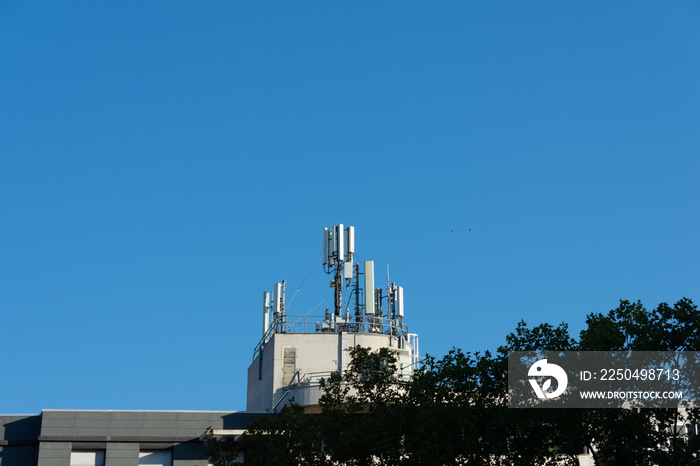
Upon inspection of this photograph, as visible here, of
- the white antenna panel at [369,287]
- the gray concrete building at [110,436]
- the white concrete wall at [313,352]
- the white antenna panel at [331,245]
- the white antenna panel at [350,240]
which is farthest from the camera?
the white antenna panel at [331,245]

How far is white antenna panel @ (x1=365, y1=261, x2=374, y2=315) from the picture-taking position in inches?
2387

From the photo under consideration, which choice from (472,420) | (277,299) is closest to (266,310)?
(277,299)

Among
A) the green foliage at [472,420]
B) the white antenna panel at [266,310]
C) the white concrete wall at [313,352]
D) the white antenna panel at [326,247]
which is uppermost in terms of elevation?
the white antenna panel at [326,247]

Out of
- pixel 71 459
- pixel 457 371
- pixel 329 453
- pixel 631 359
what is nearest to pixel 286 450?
pixel 329 453

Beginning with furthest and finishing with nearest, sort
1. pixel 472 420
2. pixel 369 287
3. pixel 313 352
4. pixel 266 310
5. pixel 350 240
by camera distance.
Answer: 1. pixel 266 310
2. pixel 350 240
3. pixel 369 287
4. pixel 313 352
5. pixel 472 420

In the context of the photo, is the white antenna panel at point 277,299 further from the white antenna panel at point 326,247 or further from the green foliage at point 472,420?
the green foliage at point 472,420

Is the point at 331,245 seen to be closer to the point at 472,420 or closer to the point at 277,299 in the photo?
the point at 277,299

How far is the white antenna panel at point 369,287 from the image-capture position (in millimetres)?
60625

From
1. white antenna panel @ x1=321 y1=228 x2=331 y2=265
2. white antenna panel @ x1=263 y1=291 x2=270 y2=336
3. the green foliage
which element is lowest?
the green foliage

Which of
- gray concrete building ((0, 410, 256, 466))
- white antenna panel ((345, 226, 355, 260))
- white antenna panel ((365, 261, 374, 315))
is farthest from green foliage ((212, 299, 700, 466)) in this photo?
white antenna panel ((345, 226, 355, 260))

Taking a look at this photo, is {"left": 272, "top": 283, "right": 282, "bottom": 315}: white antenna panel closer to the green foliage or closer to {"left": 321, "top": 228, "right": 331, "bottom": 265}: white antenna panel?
{"left": 321, "top": 228, "right": 331, "bottom": 265}: white antenna panel

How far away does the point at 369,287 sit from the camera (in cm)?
6175

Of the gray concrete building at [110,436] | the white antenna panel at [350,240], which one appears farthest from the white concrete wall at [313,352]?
the gray concrete building at [110,436]

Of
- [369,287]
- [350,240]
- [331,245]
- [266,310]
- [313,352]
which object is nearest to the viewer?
[313,352]
